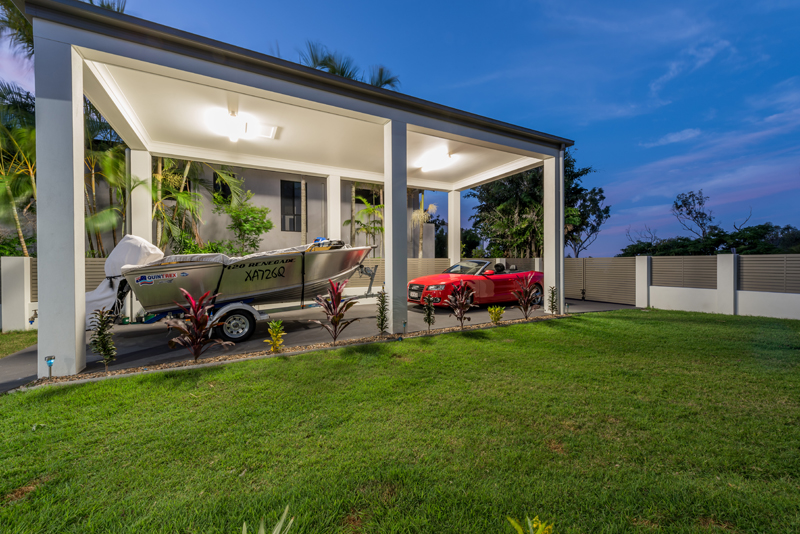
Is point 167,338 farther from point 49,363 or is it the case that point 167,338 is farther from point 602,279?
point 602,279

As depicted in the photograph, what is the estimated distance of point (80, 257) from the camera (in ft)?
11.9

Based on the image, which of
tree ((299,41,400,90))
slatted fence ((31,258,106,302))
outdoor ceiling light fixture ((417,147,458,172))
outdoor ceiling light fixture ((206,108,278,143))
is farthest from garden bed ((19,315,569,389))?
tree ((299,41,400,90))

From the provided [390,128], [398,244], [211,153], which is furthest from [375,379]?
[211,153]

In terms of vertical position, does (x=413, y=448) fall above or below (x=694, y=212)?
below

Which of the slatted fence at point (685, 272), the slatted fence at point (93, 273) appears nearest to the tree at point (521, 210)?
the slatted fence at point (685, 272)

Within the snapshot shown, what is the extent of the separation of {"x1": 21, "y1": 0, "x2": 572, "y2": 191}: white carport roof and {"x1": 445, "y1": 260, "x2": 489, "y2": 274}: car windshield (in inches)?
111

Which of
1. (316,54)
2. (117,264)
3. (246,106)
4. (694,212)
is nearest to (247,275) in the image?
(117,264)

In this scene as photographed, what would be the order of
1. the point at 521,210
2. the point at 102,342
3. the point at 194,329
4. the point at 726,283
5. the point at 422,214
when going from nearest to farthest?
the point at 102,342 → the point at 194,329 → the point at 726,283 → the point at 422,214 → the point at 521,210

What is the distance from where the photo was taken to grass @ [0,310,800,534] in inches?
62.1

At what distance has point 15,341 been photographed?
198 inches

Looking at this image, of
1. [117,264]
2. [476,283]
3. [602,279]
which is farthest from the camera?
[602,279]

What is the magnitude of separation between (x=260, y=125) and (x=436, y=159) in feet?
14.5

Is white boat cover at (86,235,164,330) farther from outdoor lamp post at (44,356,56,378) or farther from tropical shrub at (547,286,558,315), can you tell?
tropical shrub at (547,286,558,315)

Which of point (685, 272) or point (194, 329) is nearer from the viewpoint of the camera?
point (194, 329)
